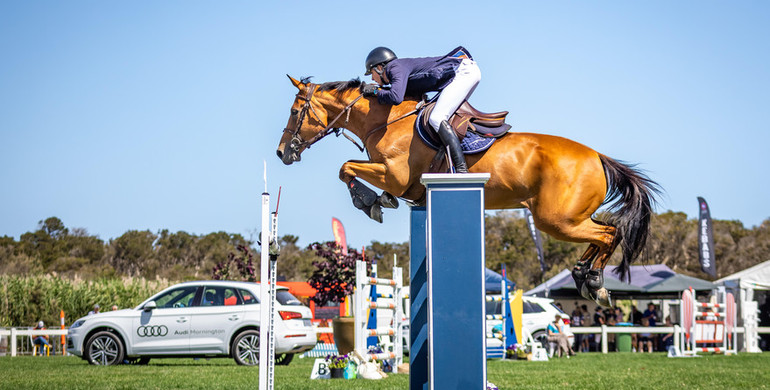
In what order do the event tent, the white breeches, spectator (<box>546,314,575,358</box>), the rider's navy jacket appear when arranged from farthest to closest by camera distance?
the event tent < spectator (<box>546,314,575,358</box>) < the rider's navy jacket < the white breeches

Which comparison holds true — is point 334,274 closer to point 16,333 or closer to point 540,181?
point 16,333

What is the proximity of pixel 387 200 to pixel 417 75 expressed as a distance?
94 centimetres

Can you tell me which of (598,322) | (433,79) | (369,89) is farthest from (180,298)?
(598,322)

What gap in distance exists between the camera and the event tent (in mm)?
21406

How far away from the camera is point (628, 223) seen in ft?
17.6

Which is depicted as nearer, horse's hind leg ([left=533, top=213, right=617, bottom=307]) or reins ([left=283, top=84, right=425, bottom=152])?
horse's hind leg ([left=533, top=213, right=617, bottom=307])

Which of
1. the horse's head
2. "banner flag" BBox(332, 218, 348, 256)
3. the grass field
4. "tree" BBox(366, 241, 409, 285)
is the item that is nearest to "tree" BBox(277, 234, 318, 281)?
"tree" BBox(366, 241, 409, 285)

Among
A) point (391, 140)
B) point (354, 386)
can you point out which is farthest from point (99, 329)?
point (391, 140)

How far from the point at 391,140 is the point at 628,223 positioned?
1.81 m

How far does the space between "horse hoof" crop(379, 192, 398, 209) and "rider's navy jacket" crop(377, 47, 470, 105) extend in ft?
2.28

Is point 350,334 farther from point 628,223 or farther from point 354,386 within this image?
point 628,223

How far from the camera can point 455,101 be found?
17.1ft

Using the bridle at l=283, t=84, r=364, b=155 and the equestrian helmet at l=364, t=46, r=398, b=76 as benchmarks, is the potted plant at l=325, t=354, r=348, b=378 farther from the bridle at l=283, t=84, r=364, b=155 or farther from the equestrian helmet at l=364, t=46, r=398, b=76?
the equestrian helmet at l=364, t=46, r=398, b=76

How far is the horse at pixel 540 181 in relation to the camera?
514 cm
